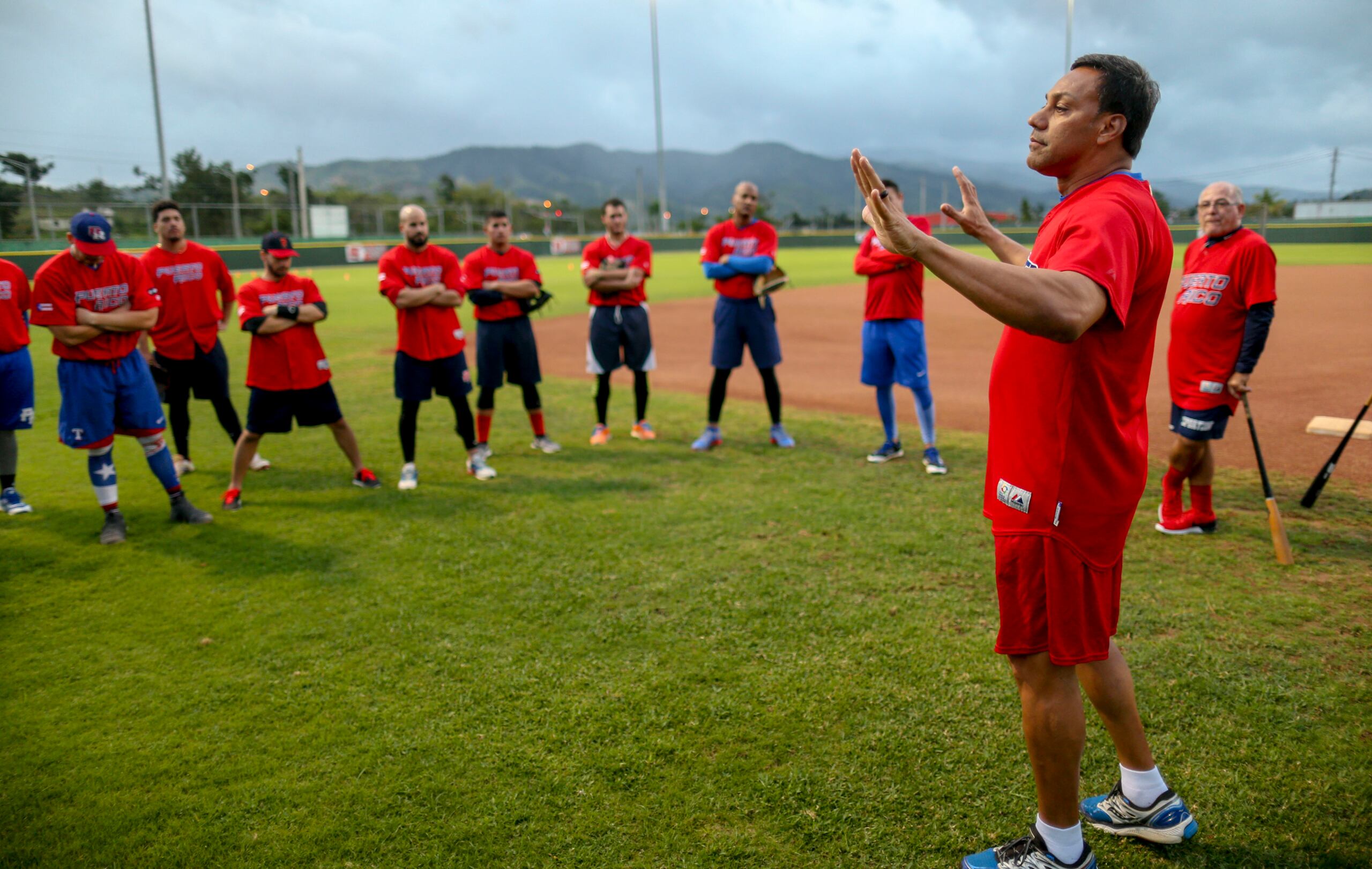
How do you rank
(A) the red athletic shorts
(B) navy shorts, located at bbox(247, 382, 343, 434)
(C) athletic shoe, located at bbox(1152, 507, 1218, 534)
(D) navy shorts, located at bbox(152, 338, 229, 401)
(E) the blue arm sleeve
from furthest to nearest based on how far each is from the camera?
(E) the blue arm sleeve < (D) navy shorts, located at bbox(152, 338, 229, 401) < (B) navy shorts, located at bbox(247, 382, 343, 434) < (C) athletic shoe, located at bbox(1152, 507, 1218, 534) < (A) the red athletic shorts

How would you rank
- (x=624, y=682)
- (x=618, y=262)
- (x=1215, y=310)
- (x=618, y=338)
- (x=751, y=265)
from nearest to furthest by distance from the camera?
(x=624, y=682), (x=1215, y=310), (x=751, y=265), (x=618, y=262), (x=618, y=338)

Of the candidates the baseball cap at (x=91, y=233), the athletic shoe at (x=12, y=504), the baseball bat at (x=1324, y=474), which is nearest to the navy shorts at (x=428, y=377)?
the baseball cap at (x=91, y=233)

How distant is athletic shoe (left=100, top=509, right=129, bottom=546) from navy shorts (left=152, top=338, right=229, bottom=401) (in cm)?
172

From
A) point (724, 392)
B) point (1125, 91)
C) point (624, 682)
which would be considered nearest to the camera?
point (1125, 91)

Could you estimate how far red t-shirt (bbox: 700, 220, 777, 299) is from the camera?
7621mm

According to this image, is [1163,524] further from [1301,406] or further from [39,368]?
[39,368]

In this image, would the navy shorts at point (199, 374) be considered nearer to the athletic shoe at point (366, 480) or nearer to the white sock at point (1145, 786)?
the athletic shoe at point (366, 480)

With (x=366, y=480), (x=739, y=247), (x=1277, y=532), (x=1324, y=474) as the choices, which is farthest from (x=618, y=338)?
(x=1324, y=474)

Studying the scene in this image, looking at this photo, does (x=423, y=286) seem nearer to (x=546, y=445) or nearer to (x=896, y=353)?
(x=546, y=445)

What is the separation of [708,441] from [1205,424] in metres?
4.08

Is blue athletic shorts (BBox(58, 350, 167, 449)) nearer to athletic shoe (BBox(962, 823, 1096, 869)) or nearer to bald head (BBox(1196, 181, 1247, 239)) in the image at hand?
athletic shoe (BBox(962, 823, 1096, 869))

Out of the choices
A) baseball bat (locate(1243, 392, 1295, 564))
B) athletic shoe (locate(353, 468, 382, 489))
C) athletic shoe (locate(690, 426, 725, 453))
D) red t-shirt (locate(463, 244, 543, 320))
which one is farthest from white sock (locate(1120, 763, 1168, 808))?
red t-shirt (locate(463, 244, 543, 320))

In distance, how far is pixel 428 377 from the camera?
273 inches

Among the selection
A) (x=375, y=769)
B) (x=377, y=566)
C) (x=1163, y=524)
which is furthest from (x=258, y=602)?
(x=1163, y=524)
